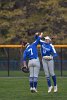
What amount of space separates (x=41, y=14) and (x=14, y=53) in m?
11.0

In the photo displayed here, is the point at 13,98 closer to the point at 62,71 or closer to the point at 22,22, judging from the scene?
the point at 62,71

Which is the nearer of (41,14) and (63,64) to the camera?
(63,64)

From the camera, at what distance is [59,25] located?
4309cm

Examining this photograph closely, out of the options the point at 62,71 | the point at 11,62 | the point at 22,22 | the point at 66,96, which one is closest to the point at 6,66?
the point at 11,62

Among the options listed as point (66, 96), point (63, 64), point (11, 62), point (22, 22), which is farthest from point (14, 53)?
Result: point (66, 96)

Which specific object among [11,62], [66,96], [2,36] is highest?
[66,96]

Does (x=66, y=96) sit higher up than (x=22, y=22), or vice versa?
(x=66, y=96)

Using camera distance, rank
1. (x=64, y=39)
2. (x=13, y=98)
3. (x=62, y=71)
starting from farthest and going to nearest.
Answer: (x=64, y=39), (x=62, y=71), (x=13, y=98)

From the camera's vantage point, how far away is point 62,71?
3162cm

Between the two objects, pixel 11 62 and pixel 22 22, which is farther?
pixel 22 22

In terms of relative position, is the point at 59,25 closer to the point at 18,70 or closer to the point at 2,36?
the point at 2,36

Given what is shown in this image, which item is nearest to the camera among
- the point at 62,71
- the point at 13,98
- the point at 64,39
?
the point at 13,98

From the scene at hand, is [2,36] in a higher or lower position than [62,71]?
lower

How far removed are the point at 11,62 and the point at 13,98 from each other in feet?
56.6
